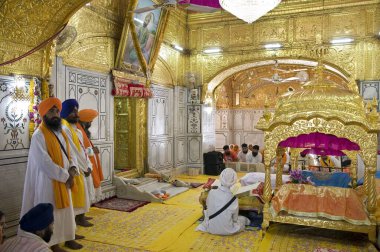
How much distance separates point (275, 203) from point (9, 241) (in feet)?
12.2

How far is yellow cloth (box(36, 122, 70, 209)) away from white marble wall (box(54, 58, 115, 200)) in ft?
7.26

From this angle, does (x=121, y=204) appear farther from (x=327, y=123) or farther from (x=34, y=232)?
(x=34, y=232)

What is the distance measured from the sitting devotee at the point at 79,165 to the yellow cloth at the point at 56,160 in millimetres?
432

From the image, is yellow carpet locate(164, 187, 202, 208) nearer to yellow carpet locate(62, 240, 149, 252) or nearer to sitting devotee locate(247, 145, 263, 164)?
yellow carpet locate(62, 240, 149, 252)

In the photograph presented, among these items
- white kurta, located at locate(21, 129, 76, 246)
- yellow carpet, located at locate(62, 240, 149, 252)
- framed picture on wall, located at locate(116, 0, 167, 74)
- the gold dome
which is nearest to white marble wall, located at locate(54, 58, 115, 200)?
framed picture on wall, located at locate(116, 0, 167, 74)

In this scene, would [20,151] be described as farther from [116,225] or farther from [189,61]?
[189,61]

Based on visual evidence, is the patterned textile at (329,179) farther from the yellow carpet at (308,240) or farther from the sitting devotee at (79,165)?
the sitting devotee at (79,165)

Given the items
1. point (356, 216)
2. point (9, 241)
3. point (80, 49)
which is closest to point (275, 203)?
point (356, 216)

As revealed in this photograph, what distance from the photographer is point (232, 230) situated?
4938 millimetres

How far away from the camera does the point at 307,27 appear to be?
379 inches

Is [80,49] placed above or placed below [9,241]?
above

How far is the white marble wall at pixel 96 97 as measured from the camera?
6336mm

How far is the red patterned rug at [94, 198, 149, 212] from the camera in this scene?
21.4 ft

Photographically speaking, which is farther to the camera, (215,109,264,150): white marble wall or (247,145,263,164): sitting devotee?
(215,109,264,150): white marble wall
